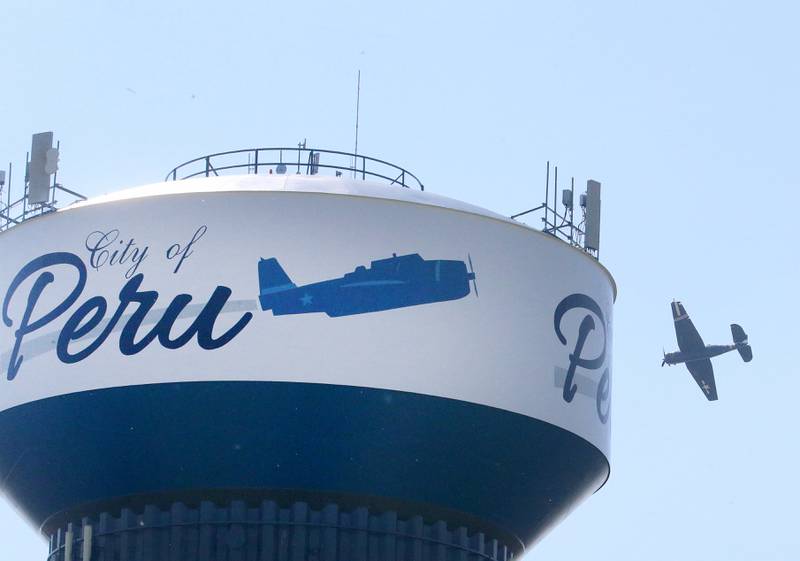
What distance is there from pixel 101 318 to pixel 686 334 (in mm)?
58770

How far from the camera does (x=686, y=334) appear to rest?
85.2 metres

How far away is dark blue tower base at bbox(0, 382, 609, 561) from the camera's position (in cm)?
2873

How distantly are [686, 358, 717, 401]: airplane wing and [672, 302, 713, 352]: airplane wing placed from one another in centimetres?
130

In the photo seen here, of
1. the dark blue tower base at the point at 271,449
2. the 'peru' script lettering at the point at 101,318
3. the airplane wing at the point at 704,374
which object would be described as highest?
the airplane wing at the point at 704,374

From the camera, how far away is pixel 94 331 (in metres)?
29.7

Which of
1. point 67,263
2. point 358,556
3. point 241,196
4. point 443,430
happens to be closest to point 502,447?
point 443,430

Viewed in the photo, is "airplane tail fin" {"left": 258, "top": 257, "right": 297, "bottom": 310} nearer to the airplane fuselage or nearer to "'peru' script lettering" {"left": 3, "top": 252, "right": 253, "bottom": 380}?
"'peru' script lettering" {"left": 3, "top": 252, "right": 253, "bottom": 380}

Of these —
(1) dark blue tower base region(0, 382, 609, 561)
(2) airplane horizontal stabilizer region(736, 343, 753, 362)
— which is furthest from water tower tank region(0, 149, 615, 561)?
(2) airplane horizontal stabilizer region(736, 343, 753, 362)

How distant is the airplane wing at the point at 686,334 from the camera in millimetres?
85000

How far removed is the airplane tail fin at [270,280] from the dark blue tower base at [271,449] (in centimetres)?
157

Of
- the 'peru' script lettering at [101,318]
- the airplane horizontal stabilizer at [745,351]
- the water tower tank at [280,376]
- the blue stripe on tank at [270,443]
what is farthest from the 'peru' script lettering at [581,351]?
the airplane horizontal stabilizer at [745,351]

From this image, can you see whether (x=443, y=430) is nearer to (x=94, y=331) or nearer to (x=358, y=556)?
(x=358, y=556)

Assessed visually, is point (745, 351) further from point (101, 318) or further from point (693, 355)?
point (101, 318)

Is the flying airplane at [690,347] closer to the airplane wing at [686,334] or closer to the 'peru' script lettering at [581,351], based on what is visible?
the airplane wing at [686,334]
